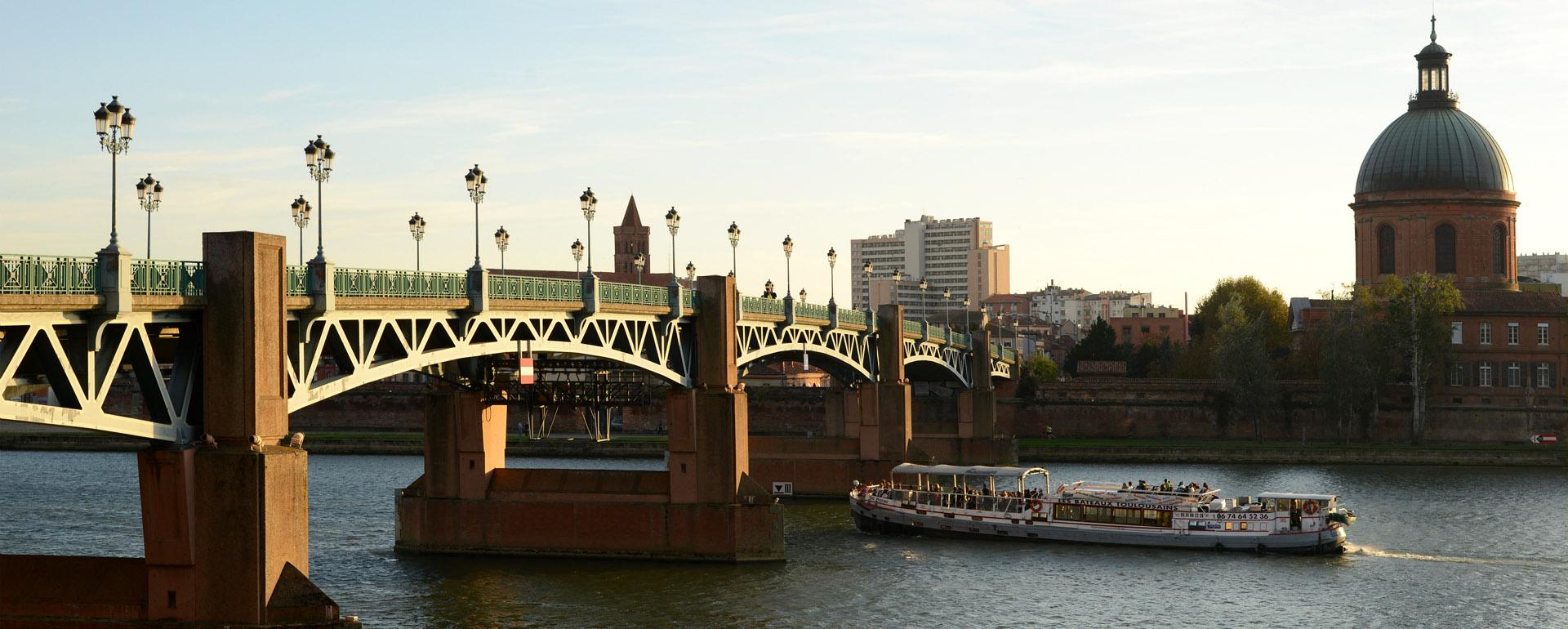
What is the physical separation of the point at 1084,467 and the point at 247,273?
74.8m

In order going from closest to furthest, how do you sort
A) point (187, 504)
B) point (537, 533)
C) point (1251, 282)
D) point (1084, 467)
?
point (187, 504) → point (537, 533) → point (1084, 467) → point (1251, 282)

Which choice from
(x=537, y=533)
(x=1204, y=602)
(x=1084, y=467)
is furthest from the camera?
(x=1084, y=467)

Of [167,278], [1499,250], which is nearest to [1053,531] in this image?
[167,278]

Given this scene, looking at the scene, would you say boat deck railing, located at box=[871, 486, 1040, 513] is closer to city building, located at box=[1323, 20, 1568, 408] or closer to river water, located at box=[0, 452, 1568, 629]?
river water, located at box=[0, 452, 1568, 629]

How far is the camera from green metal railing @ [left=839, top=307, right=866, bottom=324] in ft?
267

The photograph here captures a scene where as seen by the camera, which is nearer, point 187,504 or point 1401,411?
point 187,504

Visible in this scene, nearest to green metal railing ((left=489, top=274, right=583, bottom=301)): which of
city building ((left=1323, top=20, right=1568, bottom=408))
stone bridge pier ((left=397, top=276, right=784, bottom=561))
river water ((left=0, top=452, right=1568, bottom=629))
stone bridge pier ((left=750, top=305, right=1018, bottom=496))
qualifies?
stone bridge pier ((left=397, top=276, right=784, bottom=561))

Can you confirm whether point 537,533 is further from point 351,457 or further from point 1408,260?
point 1408,260

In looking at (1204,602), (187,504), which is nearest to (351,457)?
(1204,602)

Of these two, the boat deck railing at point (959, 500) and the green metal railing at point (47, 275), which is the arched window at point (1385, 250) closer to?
the boat deck railing at point (959, 500)

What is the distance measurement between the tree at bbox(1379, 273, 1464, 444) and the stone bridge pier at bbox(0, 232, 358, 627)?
87083mm

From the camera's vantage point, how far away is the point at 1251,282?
143m

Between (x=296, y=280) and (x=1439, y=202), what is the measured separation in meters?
103

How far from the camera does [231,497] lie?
3391 cm
